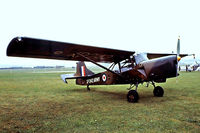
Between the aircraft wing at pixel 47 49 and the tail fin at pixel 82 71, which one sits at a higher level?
the aircraft wing at pixel 47 49

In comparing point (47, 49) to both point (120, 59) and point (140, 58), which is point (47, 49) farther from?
point (140, 58)

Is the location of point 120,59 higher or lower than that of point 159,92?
higher

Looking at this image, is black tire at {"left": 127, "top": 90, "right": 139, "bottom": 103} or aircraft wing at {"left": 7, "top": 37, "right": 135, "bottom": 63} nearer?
aircraft wing at {"left": 7, "top": 37, "right": 135, "bottom": 63}

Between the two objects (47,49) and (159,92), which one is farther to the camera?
(159,92)

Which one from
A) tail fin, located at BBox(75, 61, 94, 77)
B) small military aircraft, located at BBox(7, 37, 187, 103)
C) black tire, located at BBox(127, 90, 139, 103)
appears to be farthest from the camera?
tail fin, located at BBox(75, 61, 94, 77)

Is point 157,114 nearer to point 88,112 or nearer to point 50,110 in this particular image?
point 88,112

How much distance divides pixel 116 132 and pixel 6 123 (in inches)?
110

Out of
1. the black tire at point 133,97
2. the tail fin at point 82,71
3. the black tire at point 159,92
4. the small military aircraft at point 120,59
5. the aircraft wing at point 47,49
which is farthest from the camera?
the tail fin at point 82,71

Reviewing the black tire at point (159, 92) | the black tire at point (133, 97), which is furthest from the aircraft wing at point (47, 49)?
the black tire at point (159, 92)

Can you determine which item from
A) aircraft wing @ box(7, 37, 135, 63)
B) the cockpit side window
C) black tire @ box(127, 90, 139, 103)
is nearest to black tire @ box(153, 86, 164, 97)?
the cockpit side window

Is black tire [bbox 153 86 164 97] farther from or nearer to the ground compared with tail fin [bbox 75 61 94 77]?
nearer to the ground

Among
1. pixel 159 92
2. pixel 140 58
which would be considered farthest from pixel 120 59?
pixel 159 92

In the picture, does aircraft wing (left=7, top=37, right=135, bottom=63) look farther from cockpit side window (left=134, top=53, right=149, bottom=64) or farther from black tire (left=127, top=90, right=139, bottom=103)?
black tire (left=127, top=90, right=139, bottom=103)

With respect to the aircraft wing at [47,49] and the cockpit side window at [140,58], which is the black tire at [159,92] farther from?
the aircraft wing at [47,49]
